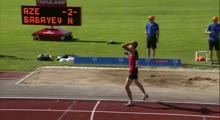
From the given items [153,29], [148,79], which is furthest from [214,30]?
[148,79]

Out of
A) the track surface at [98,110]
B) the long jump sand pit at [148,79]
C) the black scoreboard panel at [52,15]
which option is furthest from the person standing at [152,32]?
the track surface at [98,110]

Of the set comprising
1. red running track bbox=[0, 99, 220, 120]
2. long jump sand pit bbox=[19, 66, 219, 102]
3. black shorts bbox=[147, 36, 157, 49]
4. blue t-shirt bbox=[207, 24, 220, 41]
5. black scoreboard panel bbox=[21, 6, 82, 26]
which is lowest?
red running track bbox=[0, 99, 220, 120]

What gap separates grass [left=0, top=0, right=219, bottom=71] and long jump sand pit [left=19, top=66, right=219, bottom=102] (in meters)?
1.17

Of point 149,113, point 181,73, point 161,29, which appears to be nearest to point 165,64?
point 181,73

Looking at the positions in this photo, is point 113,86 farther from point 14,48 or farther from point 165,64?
point 14,48

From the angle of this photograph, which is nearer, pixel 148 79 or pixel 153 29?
pixel 148 79

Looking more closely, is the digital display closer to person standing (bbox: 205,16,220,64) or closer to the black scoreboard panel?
the black scoreboard panel

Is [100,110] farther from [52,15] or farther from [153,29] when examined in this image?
[52,15]

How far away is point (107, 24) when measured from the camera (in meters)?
31.8

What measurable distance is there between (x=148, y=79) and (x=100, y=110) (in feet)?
12.3

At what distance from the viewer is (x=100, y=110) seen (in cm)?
1288

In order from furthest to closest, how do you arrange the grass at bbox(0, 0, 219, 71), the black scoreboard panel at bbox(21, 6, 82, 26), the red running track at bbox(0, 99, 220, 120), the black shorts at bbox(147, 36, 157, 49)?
the black scoreboard panel at bbox(21, 6, 82, 26) < the grass at bbox(0, 0, 219, 71) < the black shorts at bbox(147, 36, 157, 49) < the red running track at bbox(0, 99, 220, 120)

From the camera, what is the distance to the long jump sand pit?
14914mm

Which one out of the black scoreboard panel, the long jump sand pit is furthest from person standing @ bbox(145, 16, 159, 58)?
the black scoreboard panel
